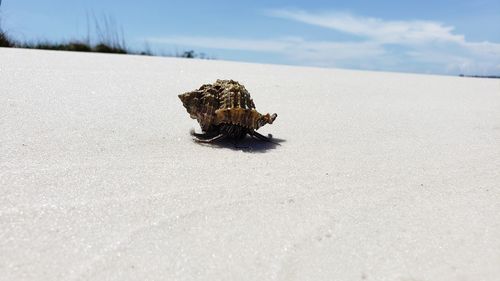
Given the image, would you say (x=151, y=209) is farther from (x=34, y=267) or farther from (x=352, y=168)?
(x=352, y=168)

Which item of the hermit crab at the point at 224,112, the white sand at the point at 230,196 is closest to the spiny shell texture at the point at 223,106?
the hermit crab at the point at 224,112

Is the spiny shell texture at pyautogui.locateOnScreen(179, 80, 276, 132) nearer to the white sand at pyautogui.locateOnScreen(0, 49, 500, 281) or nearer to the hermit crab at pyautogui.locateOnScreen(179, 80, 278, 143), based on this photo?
the hermit crab at pyautogui.locateOnScreen(179, 80, 278, 143)

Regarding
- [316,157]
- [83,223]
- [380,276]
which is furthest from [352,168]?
[83,223]

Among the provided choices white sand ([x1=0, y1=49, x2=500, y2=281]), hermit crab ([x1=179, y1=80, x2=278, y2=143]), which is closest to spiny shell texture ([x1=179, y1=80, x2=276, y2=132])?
hermit crab ([x1=179, y1=80, x2=278, y2=143])

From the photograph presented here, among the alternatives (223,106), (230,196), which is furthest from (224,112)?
(230,196)

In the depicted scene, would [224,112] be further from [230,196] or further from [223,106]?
[230,196]

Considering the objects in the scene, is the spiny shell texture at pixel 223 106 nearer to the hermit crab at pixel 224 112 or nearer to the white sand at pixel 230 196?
the hermit crab at pixel 224 112

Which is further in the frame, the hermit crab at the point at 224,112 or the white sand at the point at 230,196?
the hermit crab at the point at 224,112
